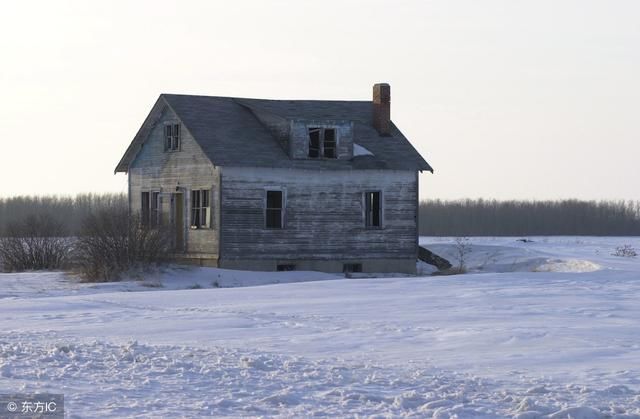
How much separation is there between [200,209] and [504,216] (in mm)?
67621

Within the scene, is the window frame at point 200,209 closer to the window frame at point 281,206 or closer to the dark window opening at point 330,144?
the window frame at point 281,206

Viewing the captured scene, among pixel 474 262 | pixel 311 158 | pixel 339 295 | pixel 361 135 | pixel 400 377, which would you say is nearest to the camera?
pixel 400 377

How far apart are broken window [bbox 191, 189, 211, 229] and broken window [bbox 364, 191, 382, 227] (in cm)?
491

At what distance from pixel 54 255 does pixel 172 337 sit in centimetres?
1949

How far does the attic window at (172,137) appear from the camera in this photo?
110 ft

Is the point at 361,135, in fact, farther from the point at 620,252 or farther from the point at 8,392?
the point at 8,392

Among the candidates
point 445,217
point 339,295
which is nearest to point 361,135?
point 339,295

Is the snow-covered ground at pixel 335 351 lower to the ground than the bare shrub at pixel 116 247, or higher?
lower

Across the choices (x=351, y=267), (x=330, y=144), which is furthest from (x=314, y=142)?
(x=351, y=267)

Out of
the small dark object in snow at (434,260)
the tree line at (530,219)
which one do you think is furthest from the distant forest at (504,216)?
the small dark object in snow at (434,260)

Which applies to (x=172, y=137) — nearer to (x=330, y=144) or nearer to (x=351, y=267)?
(x=330, y=144)

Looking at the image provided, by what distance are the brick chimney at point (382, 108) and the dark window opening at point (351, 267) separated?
469cm

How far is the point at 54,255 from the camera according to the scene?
32.9 metres

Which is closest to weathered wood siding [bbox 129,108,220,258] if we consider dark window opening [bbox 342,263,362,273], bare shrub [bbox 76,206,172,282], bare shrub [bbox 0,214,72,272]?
bare shrub [bbox 76,206,172,282]
